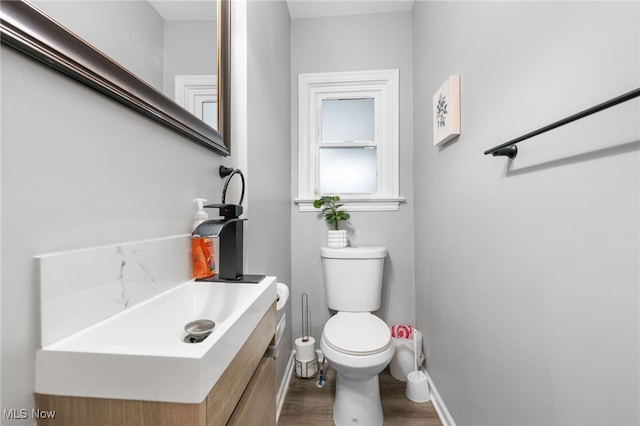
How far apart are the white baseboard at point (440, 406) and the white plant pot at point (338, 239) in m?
0.97

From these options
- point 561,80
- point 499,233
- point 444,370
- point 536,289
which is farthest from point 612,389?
point 444,370

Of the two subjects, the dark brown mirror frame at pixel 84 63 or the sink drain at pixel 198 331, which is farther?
the sink drain at pixel 198 331

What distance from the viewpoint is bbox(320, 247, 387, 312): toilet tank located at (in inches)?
69.4

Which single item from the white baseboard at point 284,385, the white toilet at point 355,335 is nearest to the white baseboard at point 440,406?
the white toilet at point 355,335

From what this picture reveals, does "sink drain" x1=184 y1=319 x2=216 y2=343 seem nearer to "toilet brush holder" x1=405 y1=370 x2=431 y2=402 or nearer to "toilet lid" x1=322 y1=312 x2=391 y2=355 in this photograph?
"toilet lid" x1=322 y1=312 x2=391 y2=355

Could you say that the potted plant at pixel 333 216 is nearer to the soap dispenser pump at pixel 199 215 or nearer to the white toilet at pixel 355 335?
the white toilet at pixel 355 335

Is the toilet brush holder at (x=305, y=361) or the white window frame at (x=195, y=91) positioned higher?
the white window frame at (x=195, y=91)

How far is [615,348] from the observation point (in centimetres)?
56

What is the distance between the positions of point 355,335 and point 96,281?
118cm

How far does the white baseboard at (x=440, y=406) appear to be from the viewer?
136 cm

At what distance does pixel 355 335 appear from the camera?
1398mm

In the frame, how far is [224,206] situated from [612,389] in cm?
99

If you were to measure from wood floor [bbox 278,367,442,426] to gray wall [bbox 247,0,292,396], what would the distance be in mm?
173

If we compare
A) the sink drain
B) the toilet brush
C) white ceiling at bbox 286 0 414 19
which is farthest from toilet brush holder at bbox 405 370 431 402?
white ceiling at bbox 286 0 414 19
